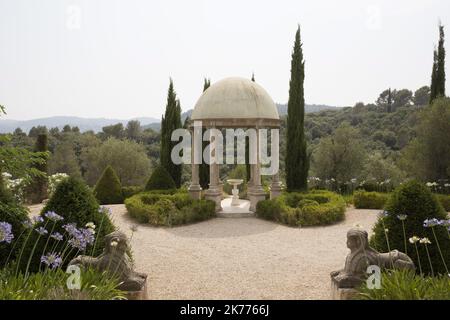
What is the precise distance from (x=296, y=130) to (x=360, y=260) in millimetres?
14854

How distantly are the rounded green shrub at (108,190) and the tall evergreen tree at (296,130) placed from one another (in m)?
10.5

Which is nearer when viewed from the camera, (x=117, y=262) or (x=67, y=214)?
(x=117, y=262)

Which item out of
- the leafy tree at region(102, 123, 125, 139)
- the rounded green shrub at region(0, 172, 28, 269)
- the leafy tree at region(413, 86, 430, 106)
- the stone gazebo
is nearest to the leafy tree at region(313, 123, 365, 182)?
the stone gazebo

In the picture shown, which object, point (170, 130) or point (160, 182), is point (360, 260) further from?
point (170, 130)

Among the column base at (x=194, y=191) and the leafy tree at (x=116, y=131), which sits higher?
the leafy tree at (x=116, y=131)

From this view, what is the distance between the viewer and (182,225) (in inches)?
614

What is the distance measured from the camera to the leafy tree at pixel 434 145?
23000 mm

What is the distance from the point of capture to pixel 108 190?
2208cm

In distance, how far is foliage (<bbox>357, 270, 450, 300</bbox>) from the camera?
5.15m

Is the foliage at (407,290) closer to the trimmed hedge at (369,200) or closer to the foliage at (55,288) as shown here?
the foliage at (55,288)

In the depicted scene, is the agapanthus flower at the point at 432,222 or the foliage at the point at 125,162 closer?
the agapanthus flower at the point at 432,222

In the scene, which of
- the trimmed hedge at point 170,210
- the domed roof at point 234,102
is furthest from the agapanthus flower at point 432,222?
the domed roof at point 234,102

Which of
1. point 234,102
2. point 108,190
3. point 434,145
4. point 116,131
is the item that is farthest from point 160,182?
point 116,131
